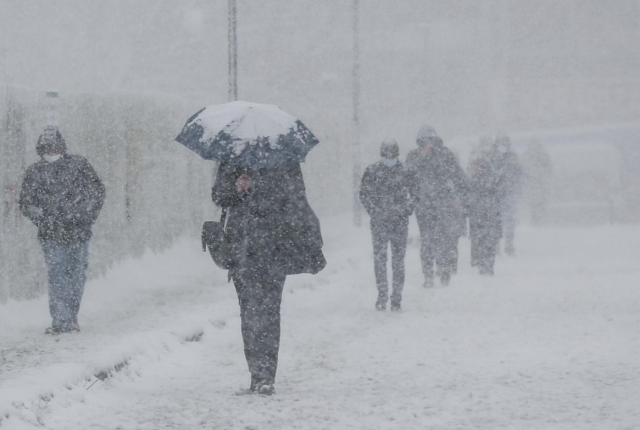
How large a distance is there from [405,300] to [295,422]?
607cm

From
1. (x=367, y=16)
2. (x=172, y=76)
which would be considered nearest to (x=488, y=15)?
(x=367, y=16)

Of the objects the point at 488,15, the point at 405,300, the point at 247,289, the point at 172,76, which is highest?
the point at 488,15

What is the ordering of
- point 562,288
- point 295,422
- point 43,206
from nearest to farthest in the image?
point 295,422, point 43,206, point 562,288

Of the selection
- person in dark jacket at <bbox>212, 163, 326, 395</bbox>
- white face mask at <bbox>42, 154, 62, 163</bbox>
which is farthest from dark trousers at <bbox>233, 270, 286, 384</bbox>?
white face mask at <bbox>42, 154, 62, 163</bbox>

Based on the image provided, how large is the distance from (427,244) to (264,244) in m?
6.63

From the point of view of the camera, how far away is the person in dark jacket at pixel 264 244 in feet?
22.5

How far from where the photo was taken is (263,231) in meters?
6.90

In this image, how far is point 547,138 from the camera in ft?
82.5

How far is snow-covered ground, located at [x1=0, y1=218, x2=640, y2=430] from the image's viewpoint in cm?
624

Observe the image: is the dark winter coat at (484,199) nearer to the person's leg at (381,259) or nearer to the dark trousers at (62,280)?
the person's leg at (381,259)

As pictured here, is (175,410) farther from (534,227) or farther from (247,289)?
(534,227)

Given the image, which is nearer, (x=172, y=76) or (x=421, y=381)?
(x=421, y=381)

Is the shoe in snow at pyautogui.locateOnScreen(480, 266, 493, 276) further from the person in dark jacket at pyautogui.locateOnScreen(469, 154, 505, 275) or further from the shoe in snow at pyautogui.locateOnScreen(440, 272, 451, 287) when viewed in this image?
the shoe in snow at pyautogui.locateOnScreen(440, 272, 451, 287)

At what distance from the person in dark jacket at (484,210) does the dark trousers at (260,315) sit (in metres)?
8.21
